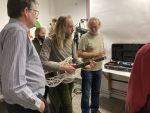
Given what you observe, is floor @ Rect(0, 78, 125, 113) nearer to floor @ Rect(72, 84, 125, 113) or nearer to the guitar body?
floor @ Rect(72, 84, 125, 113)

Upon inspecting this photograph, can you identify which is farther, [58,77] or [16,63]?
[58,77]

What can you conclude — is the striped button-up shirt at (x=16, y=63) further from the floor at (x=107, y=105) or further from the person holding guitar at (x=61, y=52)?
the floor at (x=107, y=105)

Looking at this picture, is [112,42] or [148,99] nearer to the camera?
[148,99]

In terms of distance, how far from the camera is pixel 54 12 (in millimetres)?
3549

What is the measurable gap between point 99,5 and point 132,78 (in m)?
2.14

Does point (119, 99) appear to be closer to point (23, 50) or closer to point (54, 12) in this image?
point (23, 50)

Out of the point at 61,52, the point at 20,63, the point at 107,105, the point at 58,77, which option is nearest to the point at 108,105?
the point at 107,105

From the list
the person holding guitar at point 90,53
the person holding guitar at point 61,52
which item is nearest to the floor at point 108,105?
the person holding guitar at point 90,53

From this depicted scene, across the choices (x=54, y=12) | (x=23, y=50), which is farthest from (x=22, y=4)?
(x=54, y=12)

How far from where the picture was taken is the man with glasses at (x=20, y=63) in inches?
22.7

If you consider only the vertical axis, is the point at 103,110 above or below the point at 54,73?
below

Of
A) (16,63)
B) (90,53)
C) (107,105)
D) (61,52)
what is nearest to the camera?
(16,63)

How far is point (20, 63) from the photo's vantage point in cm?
59

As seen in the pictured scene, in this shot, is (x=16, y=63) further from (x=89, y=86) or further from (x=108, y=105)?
(x=108, y=105)
